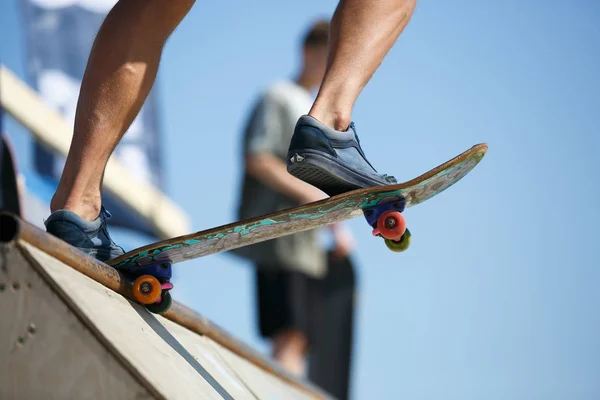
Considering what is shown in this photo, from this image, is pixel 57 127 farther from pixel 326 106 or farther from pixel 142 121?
pixel 326 106

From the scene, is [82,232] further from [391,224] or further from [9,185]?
[9,185]

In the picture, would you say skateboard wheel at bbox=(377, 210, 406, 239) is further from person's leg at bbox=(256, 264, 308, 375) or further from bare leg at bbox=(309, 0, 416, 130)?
person's leg at bbox=(256, 264, 308, 375)

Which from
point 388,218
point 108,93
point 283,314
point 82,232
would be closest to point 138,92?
point 108,93

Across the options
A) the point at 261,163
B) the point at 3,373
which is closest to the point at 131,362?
the point at 3,373

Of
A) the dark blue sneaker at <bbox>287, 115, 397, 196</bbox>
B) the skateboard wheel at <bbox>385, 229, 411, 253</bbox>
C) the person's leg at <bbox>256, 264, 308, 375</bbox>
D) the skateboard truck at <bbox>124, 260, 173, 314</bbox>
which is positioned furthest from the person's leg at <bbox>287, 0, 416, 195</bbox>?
the person's leg at <bbox>256, 264, 308, 375</bbox>

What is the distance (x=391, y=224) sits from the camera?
7.89 ft

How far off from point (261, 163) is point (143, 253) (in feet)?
9.83

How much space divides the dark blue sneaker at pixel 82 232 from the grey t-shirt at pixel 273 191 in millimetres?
2800

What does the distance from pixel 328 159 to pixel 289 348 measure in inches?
125

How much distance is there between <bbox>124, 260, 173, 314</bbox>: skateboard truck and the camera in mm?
2318

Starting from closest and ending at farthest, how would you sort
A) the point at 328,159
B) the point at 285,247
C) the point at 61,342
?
the point at 61,342 < the point at 328,159 < the point at 285,247

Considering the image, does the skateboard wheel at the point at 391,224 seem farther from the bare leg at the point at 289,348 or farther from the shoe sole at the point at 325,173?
the bare leg at the point at 289,348

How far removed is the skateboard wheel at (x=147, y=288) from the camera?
2316 millimetres

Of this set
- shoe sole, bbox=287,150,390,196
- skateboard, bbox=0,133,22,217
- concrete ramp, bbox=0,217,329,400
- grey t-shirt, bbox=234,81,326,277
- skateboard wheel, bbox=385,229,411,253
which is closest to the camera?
concrete ramp, bbox=0,217,329,400
